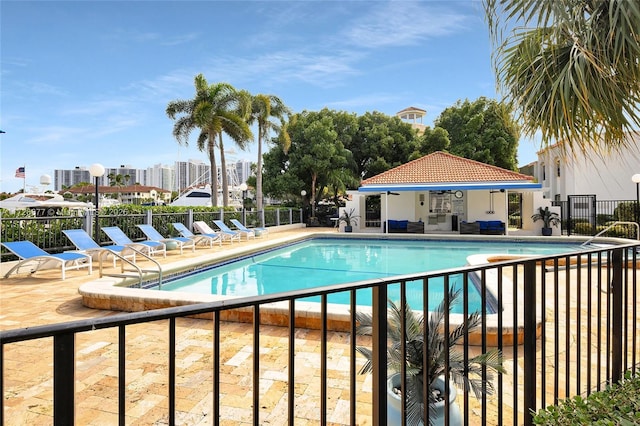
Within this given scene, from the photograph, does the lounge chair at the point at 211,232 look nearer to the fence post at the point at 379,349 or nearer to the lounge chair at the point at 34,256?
the lounge chair at the point at 34,256

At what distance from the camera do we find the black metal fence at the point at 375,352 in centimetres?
116

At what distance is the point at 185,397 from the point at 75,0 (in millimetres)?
14860

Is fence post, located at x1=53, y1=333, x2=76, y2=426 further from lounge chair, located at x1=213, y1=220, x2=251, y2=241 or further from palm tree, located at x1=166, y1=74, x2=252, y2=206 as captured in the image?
palm tree, located at x1=166, y1=74, x2=252, y2=206

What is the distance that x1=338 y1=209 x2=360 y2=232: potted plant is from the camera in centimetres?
2134

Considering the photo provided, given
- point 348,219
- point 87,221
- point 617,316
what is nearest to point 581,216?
point 348,219

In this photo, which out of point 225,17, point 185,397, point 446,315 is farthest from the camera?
point 225,17

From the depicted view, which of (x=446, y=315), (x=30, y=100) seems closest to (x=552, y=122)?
(x=446, y=315)

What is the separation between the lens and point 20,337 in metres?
1.00

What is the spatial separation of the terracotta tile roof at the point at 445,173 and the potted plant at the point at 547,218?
1.88m

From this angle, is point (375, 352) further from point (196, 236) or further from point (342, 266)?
point (196, 236)

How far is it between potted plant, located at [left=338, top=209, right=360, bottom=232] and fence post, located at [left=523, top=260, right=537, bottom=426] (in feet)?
61.9

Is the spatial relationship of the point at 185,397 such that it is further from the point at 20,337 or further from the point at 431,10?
the point at 431,10

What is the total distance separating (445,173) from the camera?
21031 millimetres

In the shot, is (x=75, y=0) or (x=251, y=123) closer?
(x=75, y=0)
